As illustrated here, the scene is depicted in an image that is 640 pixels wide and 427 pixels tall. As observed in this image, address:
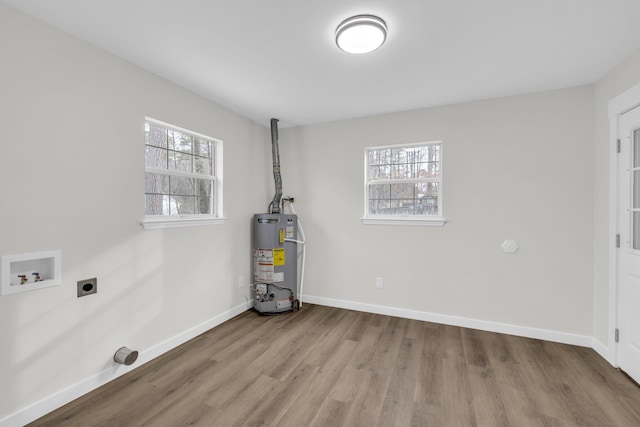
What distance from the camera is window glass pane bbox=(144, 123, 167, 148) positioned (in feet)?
8.04

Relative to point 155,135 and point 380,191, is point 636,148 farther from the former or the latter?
point 155,135

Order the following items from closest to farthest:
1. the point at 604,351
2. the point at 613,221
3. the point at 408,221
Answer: the point at 613,221 < the point at 604,351 < the point at 408,221

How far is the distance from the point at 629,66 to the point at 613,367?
237 cm

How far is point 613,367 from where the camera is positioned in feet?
7.34

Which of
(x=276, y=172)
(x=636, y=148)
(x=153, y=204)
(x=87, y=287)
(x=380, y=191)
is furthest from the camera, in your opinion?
(x=276, y=172)

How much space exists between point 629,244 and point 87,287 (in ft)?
13.3

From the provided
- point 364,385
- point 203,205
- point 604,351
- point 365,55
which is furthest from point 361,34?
point 604,351

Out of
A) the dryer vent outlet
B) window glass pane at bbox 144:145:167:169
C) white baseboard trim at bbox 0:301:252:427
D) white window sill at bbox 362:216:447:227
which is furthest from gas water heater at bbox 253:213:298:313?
the dryer vent outlet

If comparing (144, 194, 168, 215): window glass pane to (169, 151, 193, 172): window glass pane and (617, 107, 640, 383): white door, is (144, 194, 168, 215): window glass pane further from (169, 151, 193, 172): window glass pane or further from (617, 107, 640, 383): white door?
(617, 107, 640, 383): white door

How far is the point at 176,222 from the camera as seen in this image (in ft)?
8.43

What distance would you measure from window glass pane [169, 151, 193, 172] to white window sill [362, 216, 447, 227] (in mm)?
2070

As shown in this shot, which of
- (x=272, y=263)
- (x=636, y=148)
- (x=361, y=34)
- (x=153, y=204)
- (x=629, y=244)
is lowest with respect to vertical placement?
(x=272, y=263)

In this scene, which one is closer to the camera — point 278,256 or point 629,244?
point 629,244

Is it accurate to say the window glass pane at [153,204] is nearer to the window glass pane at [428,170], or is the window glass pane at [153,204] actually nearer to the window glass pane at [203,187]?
the window glass pane at [203,187]
